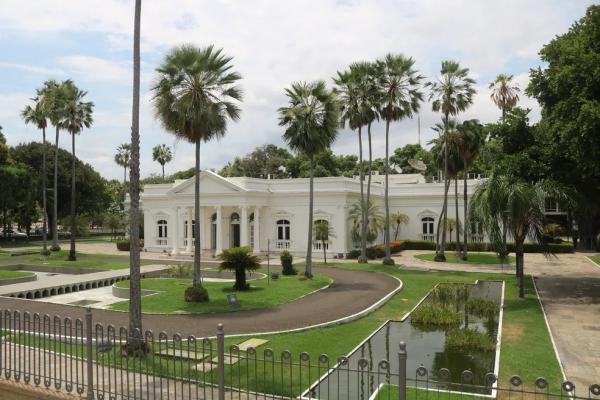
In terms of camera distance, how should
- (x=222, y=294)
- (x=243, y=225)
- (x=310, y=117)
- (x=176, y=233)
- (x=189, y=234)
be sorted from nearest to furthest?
(x=222, y=294), (x=310, y=117), (x=243, y=225), (x=189, y=234), (x=176, y=233)

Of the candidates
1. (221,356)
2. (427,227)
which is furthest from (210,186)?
(221,356)

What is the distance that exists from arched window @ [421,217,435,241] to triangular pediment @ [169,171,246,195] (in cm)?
1562

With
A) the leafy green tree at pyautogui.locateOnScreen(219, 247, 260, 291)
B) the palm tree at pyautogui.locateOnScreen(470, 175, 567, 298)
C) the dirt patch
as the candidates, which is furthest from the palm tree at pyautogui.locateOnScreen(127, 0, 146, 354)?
the palm tree at pyautogui.locateOnScreen(470, 175, 567, 298)

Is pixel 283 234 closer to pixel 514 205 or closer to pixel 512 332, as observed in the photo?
pixel 514 205

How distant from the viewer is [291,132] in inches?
1023

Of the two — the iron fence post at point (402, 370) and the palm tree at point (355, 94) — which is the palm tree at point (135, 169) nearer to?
the iron fence post at point (402, 370)

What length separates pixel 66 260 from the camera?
36.5 m

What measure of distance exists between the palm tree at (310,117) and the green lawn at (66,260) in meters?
14.0

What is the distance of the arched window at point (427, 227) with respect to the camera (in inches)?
1681

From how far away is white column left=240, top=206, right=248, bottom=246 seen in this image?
125 feet

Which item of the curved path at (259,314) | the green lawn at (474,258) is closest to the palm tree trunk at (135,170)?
the curved path at (259,314)

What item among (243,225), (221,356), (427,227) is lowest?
(221,356)

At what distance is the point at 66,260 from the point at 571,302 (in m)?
31.8

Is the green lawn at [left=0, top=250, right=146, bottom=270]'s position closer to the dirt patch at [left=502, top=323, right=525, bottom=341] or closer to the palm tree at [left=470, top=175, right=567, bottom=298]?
the palm tree at [left=470, top=175, right=567, bottom=298]
